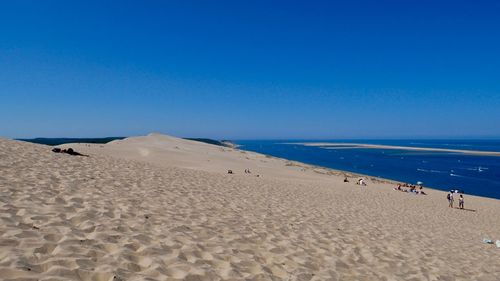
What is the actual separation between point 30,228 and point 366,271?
6.32m

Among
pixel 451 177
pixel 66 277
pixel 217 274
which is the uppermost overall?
pixel 66 277

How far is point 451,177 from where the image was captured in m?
61.3

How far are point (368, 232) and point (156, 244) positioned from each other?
7118 mm

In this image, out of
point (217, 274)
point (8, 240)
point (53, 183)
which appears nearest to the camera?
point (8, 240)

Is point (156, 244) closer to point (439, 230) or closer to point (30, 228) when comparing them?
point (30, 228)

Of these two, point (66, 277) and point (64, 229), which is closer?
point (66, 277)

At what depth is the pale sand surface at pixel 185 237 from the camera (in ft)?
17.0

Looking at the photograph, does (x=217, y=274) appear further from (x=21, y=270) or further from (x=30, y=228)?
(x=30, y=228)

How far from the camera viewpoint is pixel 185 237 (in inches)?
274

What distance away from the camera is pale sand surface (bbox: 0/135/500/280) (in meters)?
5.18

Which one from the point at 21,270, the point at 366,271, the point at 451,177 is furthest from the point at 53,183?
the point at 451,177

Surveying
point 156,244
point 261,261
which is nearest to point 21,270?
point 156,244

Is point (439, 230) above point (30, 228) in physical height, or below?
below

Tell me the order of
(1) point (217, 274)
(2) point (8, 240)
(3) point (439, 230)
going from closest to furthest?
(2) point (8, 240)
(1) point (217, 274)
(3) point (439, 230)
